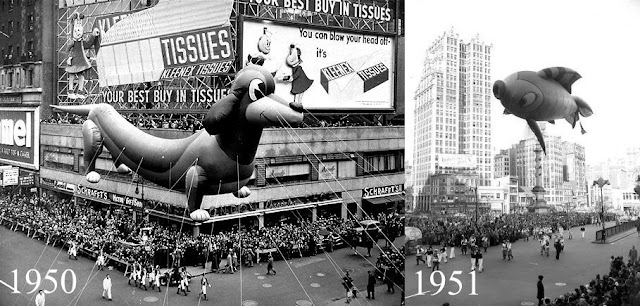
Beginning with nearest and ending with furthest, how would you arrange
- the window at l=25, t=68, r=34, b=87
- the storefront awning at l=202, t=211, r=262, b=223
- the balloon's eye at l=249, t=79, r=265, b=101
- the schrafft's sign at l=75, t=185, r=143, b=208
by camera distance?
the balloon's eye at l=249, t=79, r=265, b=101 < the storefront awning at l=202, t=211, r=262, b=223 < the schrafft's sign at l=75, t=185, r=143, b=208 < the window at l=25, t=68, r=34, b=87

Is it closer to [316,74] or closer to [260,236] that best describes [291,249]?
[260,236]

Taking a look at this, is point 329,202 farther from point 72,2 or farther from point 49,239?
point 72,2

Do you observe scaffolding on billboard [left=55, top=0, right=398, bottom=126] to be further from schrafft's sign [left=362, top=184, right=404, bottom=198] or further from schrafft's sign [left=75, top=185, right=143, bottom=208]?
schrafft's sign [left=75, top=185, right=143, bottom=208]

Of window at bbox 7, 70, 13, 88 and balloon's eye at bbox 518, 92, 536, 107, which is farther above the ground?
window at bbox 7, 70, 13, 88

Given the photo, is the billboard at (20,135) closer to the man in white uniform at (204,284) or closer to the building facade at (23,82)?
the building facade at (23,82)

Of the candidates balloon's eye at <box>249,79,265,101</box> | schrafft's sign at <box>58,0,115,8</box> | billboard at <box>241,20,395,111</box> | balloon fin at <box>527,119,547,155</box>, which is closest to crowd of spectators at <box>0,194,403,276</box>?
billboard at <box>241,20,395,111</box>
